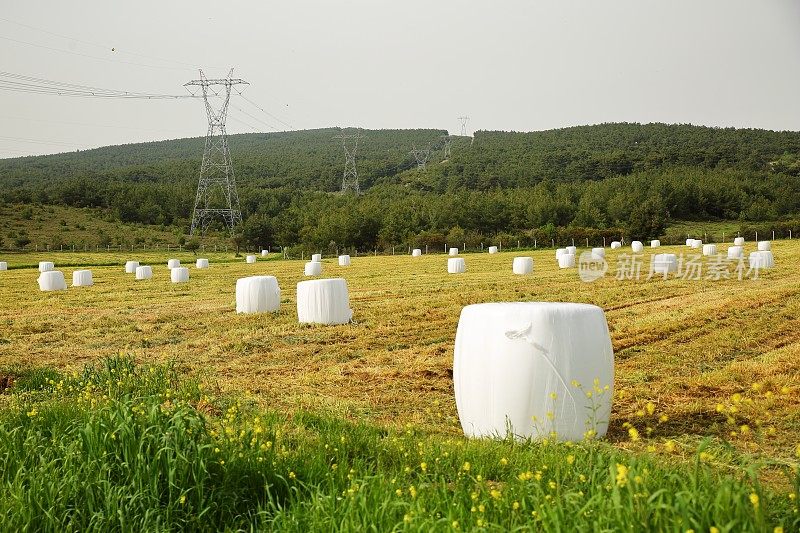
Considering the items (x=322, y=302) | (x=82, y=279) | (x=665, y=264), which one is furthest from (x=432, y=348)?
(x=82, y=279)

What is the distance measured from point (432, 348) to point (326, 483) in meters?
8.09

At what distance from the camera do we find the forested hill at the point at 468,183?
96.2 meters

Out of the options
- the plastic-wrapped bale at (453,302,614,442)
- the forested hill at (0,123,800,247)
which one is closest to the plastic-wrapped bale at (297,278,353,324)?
the plastic-wrapped bale at (453,302,614,442)

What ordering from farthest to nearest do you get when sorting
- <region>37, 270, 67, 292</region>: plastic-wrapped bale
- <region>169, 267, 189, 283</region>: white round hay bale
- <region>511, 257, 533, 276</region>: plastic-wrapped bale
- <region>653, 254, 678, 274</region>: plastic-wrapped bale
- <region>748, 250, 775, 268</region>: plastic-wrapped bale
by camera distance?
<region>169, 267, 189, 283</region>: white round hay bale < <region>511, 257, 533, 276</region>: plastic-wrapped bale < <region>37, 270, 67, 292</region>: plastic-wrapped bale < <region>748, 250, 775, 268</region>: plastic-wrapped bale < <region>653, 254, 678, 274</region>: plastic-wrapped bale

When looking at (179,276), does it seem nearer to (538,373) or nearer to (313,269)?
(313,269)

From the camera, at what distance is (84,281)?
35.2 m

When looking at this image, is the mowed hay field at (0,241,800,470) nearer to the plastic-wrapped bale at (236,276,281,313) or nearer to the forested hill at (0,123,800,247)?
the plastic-wrapped bale at (236,276,281,313)

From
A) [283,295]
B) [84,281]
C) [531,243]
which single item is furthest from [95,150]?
[283,295]

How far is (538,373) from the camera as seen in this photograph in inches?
310

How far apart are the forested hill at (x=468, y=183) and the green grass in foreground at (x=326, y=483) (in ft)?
248

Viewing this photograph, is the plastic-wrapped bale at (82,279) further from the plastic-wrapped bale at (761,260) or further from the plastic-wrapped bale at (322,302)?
the plastic-wrapped bale at (761,260)

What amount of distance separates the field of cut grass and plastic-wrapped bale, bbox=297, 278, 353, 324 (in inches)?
18.2

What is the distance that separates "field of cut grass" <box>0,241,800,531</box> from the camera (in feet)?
26.6

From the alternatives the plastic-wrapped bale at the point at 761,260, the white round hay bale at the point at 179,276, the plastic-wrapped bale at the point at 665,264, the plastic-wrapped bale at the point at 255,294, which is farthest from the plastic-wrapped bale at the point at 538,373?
the white round hay bale at the point at 179,276
